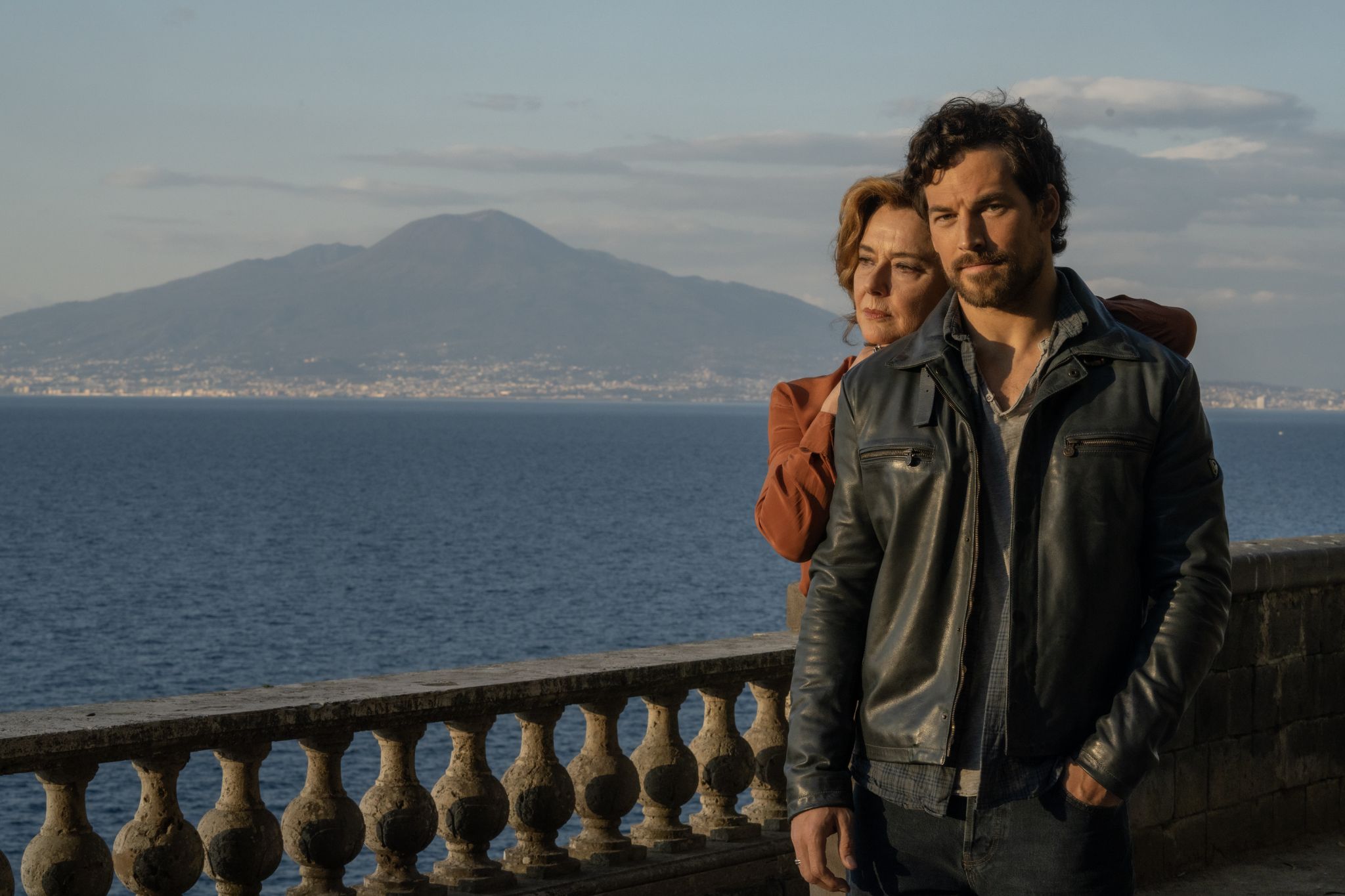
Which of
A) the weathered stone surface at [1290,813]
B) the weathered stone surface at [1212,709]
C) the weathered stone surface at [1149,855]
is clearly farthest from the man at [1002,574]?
the weathered stone surface at [1290,813]

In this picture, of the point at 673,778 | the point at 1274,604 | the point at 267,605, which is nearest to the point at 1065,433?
the point at 673,778

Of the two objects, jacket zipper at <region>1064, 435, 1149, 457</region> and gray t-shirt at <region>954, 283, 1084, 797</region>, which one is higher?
jacket zipper at <region>1064, 435, 1149, 457</region>

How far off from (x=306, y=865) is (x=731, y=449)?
445 feet

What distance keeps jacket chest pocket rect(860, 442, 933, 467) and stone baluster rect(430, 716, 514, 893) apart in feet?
6.23

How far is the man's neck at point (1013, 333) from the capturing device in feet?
7.97

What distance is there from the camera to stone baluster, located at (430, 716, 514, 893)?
3.99 m

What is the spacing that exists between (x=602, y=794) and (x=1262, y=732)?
255 centimetres

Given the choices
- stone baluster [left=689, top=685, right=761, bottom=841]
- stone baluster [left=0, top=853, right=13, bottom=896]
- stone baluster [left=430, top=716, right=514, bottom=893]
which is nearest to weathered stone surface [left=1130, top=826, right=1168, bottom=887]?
stone baluster [left=689, top=685, right=761, bottom=841]

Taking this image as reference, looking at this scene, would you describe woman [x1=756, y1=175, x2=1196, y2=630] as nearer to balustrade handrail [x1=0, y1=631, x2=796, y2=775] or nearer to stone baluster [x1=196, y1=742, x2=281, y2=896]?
balustrade handrail [x1=0, y1=631, x2=796, y2=775]

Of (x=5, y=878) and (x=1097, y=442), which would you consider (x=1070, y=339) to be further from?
(x=5, y=878)

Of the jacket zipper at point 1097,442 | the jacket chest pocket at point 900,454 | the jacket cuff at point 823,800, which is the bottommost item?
the jacket cuff at point 823,800

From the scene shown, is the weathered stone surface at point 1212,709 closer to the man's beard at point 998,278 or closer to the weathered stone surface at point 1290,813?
the weathered stone surface at point 1290,813

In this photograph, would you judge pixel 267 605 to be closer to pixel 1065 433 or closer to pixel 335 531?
pixel 335 531

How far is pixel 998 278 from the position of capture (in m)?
2.39
